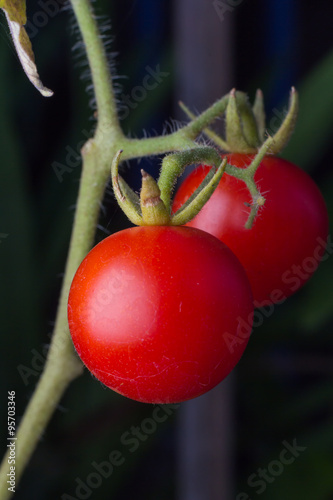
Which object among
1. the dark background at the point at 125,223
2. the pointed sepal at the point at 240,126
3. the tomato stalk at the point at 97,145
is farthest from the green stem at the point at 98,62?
the dark background at the point at 125,223

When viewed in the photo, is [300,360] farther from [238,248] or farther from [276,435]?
[238,248]

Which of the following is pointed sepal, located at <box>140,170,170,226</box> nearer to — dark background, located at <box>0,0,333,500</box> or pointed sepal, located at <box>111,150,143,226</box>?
pointed sepal, located at <box>111,150,143,226</box>

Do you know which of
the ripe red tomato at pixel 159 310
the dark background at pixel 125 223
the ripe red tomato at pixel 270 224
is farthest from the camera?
the dark background at pixel 125 223

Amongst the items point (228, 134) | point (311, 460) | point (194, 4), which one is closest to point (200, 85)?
point (194, 4)


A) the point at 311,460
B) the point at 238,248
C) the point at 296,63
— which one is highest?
the point at 238,248

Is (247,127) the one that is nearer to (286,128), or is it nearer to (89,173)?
(286,128)

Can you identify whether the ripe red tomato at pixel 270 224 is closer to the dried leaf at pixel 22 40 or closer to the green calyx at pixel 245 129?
the green calyx at pixel 245 129

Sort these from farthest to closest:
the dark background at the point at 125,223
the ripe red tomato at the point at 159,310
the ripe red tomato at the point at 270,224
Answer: the dark background at the point at 125,223, the ripe red tomato at the point at 270,224, the ripe red tomato at the point at 159,310
